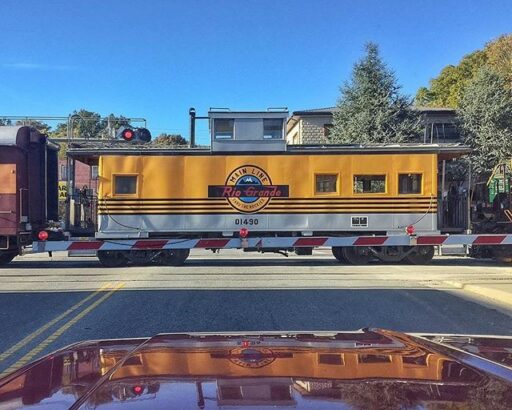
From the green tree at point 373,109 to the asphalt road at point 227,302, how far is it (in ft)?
53.2

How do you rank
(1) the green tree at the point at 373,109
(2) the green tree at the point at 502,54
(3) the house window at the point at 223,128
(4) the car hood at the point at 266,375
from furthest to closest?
(2) the green tree at the point at 502,54 → (1) the green tree at the point at 373,109 → (3) the house window at the point at 223,128 → (4) the car hood at the point at 266,375

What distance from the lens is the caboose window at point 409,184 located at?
16875 millimetres

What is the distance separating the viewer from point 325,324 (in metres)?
7.84

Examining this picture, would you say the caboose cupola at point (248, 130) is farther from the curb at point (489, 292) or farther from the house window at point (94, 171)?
the curb at point (489, 292)

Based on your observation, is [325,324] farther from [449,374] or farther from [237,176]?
[237,176]

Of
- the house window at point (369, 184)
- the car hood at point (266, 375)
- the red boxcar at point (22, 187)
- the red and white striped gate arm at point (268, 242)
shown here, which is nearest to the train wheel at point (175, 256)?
the red and white striped gate arm at point (268, 242)

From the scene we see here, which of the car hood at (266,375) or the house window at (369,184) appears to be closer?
the car hood at (266,375)

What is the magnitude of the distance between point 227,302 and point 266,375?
Answer: 738 centimetres

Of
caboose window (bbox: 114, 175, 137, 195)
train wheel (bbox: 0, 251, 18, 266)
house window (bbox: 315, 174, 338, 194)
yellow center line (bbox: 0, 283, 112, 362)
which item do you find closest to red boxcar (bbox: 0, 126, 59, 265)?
train wheel (bbox: 0, 251, 18, 266)

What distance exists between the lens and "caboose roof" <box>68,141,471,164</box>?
16.6 m

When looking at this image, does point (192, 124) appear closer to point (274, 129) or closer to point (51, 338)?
point (274, 129)

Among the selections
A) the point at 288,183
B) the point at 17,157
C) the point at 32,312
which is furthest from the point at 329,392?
the point at 17,157

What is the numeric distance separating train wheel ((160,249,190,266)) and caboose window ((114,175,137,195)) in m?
2.04

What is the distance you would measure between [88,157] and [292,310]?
33.1ft
